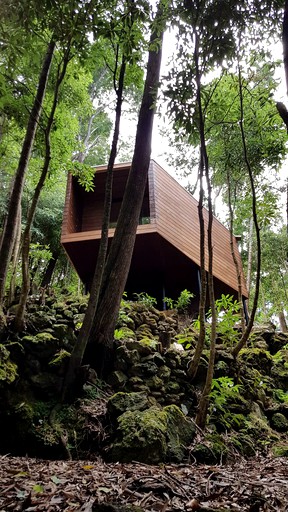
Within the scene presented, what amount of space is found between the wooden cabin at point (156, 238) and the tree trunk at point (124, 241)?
12.6 feet

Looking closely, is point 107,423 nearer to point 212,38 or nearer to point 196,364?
point 196,364

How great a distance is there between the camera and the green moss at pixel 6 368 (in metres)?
3.20

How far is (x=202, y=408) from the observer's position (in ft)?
10.9

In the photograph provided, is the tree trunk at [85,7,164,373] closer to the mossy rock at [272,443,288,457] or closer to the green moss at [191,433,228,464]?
the green moss at [191,433,228,464]

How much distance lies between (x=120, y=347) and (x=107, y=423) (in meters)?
1.13

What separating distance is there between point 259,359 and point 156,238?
14.9 feet

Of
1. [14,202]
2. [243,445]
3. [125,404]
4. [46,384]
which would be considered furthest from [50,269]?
[243,445]

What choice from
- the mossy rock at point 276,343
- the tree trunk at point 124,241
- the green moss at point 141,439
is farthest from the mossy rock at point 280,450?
the mossy rock at point 276,343

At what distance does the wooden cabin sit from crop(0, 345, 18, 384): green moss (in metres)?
6.06

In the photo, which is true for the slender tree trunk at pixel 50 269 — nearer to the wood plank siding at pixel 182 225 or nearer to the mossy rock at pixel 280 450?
the wood plank siding at pixel 182 225

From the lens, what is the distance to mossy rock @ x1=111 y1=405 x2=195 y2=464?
8.52ft

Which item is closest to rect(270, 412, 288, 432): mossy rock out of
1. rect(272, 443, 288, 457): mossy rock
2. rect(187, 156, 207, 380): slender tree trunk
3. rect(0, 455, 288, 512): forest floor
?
rect(272, 443, 288, 457): mossy rock

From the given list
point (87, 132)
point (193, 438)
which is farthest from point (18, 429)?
A: point (87, 132)

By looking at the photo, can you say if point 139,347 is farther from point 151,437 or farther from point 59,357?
point 151,437
